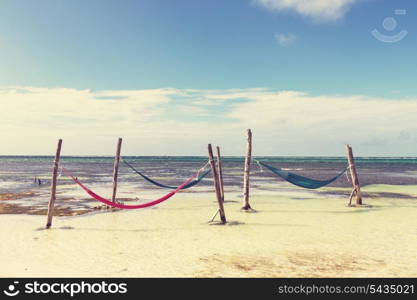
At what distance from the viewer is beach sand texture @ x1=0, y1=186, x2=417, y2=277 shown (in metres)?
6.86

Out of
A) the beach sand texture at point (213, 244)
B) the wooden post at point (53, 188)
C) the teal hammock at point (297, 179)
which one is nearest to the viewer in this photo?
the beach sand texture at point (213, 244)

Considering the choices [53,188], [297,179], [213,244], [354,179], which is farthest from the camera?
[354,179]

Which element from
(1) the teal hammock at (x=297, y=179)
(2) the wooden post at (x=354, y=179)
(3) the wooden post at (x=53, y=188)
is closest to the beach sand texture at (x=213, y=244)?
(3) the wooden post at (x=53, y=188)

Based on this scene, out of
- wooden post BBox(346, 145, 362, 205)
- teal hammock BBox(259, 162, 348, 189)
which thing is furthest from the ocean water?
wooden post BBox(346, 145, 362, 205)

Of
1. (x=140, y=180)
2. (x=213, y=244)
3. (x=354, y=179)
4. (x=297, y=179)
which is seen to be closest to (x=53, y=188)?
(x=213, y=244)

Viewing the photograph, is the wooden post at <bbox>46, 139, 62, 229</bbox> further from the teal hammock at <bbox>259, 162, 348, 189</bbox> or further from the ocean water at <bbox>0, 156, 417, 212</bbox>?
the teal hammock at <bbox>259, 162, 348, 189</bbox>

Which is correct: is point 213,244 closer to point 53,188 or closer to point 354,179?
point 53,188

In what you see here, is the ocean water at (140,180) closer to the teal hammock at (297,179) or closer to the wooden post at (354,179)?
the teal hammock at (297,179)

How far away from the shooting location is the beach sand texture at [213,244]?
686 cm

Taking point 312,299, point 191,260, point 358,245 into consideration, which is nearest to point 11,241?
point 191,260

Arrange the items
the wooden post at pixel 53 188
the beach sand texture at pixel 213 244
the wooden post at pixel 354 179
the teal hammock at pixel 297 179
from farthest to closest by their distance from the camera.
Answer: the wooden post at pixel 354 179 < the teal hammock at pixel 297 179 < the wooden post at pixel 53 188 < the beach sand texture at pixel 213 244

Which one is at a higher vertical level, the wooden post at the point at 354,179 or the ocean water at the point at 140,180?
the wooden post at the point at 354,179

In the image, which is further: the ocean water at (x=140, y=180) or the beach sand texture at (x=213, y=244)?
the ocean water at (x=140, y=180)

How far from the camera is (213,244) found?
8.91 m
